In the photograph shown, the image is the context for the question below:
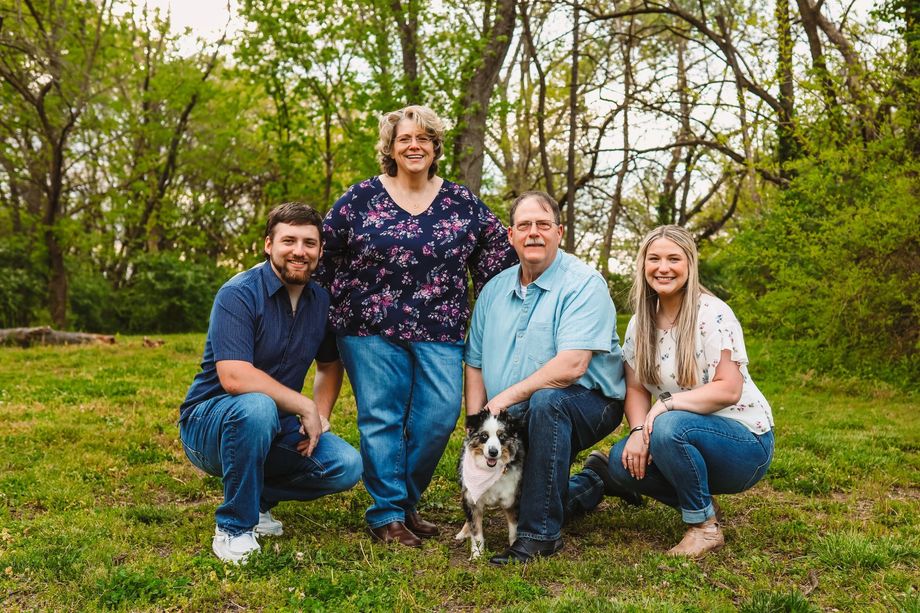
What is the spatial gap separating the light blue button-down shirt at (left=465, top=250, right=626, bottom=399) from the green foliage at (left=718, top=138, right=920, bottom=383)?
16.5 ft

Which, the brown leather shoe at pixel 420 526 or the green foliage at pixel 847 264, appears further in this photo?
the green foliage at pixel 847 264

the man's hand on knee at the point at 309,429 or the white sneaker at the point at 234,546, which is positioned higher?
the man's hand on knee at the point at 309,429

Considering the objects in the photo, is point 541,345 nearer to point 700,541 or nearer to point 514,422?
point 514,422

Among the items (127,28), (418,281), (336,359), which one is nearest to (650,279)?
(418,281)

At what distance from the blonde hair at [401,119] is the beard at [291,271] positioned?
0.72 m

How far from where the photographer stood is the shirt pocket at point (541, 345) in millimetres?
3730

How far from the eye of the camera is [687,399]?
11.6 feet

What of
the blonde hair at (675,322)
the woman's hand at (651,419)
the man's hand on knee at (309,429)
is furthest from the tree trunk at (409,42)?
the woman's hand at (651,419)

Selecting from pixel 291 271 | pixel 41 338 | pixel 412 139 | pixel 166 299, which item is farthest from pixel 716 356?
pixel 166 299

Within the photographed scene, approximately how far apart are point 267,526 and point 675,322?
2.26m

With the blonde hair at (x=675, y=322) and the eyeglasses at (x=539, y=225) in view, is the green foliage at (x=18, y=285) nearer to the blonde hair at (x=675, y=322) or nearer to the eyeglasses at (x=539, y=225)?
the eyeglasses at (x=539, y=225)

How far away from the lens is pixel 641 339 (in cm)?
375

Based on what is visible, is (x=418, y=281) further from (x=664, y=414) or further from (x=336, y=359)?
(x=664, y=414)

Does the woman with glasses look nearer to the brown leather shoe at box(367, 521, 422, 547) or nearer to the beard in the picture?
the brown leather shoe at box(367, 521, 422, 547)
